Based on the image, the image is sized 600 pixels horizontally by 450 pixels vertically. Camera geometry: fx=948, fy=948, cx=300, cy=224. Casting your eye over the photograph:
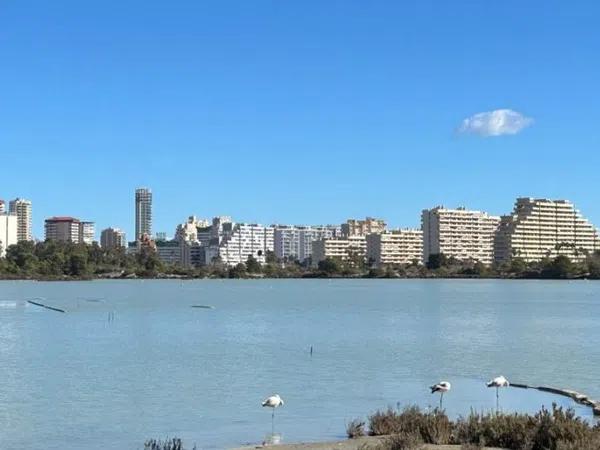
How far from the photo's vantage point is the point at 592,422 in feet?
73.0

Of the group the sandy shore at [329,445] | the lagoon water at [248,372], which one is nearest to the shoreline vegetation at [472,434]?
the sandy shore at [329,445]

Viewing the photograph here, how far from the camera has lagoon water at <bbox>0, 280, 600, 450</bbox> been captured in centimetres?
2370

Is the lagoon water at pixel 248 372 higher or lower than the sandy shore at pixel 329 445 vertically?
lower

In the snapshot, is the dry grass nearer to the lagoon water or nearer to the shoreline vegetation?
the shoreline vegetation

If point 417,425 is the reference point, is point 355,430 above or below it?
below

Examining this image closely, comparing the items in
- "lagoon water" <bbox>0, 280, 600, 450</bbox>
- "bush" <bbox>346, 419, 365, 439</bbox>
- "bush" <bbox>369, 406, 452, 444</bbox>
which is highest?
"bush" <bbox>369, 406, 452, 444</bbox>

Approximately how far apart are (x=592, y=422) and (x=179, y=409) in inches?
431

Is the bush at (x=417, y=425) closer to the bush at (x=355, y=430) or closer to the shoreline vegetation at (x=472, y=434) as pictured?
the shoreline vegetation at (x=472, y=434)

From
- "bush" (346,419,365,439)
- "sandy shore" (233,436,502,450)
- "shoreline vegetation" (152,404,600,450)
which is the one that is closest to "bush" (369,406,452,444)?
"shoreline vegetation" (152,404,600,450)

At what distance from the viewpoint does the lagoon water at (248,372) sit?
23.7 meters

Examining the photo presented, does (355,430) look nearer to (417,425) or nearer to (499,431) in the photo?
(417,425)

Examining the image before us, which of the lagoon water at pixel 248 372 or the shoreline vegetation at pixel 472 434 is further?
the lagoon water at pixel 248 372

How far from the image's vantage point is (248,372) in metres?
35.1

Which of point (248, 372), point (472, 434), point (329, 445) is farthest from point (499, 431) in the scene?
point (248, 372)
